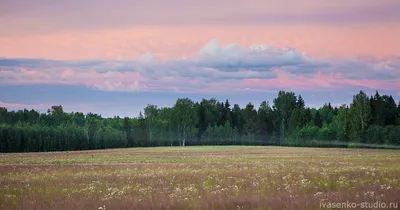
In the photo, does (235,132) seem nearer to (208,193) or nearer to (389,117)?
(389,117)

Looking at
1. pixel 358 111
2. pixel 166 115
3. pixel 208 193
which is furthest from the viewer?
pixel 166 115

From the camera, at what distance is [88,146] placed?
142000mm

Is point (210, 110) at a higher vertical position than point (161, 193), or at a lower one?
higher

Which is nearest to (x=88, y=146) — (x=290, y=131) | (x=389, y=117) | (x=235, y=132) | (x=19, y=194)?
(x=235, y=132)

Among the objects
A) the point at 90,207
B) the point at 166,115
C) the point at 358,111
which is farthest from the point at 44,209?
the point at 166,115

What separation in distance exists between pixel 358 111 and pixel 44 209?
112 m

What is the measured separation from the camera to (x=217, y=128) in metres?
168

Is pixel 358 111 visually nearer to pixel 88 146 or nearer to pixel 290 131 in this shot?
pixel 290 131

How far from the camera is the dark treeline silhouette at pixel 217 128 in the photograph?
399ft

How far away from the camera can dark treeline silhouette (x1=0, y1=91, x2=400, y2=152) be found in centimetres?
12150

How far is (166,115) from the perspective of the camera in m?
175

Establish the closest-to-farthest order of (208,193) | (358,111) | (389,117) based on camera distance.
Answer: (208,193) → (358,111) → (389,117)

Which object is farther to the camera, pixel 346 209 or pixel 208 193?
pixel 208 193

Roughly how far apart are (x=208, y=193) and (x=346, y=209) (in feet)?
21.3
